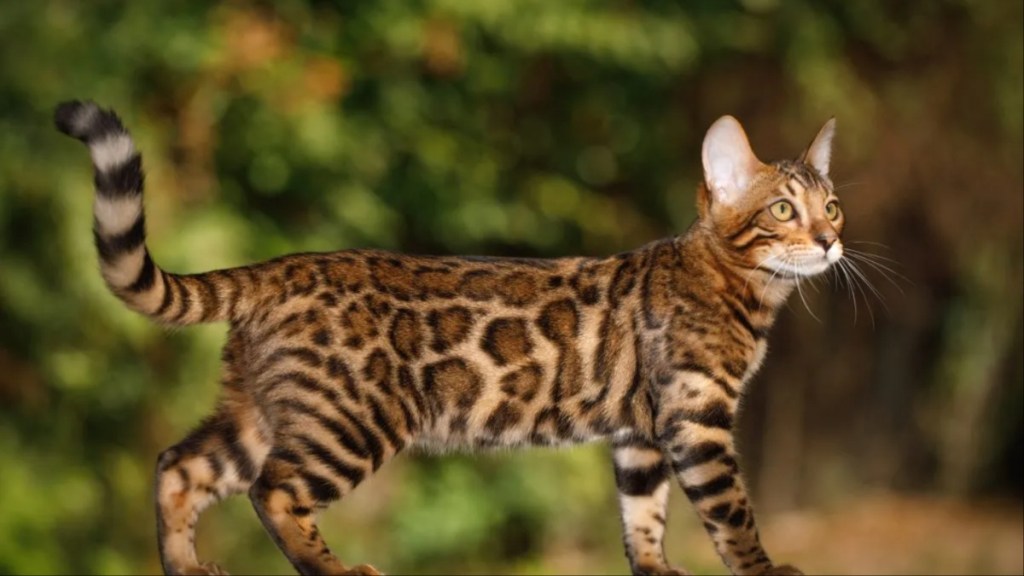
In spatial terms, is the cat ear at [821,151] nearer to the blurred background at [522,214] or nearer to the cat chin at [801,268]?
the cat chin at [801,268]

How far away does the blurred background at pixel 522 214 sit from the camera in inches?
349

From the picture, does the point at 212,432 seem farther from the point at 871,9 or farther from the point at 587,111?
the point at 871,9

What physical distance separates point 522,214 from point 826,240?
543cm

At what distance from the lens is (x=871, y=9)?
11.1 metres

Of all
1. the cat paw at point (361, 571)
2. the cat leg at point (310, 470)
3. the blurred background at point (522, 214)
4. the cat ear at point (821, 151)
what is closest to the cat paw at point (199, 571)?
the cat leg at point (310, 470)

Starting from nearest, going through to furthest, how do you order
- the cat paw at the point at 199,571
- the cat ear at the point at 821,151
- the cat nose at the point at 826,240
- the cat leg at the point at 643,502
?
the cat paw at the point at 199,571 → the cat nose at the point at 826,240 → the cat leg at the point at 643,502 → the cat ear at the point at 821,151

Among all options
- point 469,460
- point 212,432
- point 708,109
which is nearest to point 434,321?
point 212,432

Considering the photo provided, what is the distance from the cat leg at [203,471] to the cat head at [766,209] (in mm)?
1835

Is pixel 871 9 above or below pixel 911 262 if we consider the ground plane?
above

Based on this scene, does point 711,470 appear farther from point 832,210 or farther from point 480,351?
point 832,210

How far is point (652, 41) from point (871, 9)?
2129 mm

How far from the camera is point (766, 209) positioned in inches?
195

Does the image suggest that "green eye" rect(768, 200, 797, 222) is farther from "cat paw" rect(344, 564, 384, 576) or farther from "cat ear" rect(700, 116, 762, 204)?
"cat paw" rect(344, 564, 384, 576)

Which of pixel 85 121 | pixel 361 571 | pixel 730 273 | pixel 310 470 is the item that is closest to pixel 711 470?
pixel 730 273
